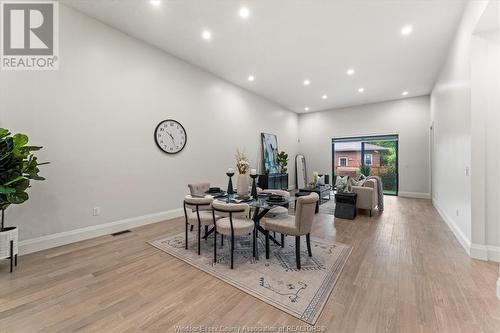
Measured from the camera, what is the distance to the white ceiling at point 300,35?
312 centimetres

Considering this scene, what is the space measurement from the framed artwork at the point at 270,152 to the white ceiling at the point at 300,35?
2167 mm

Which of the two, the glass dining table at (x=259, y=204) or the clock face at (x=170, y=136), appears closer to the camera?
the glass dining table at (x=259, y=204)

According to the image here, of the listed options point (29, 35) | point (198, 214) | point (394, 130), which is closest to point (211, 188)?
point (198, 214)

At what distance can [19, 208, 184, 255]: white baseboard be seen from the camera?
2.89 m

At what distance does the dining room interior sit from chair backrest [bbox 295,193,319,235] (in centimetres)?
3

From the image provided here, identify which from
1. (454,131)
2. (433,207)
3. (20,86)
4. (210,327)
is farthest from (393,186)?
(20,86)

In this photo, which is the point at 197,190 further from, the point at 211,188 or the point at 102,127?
the point at 102,127

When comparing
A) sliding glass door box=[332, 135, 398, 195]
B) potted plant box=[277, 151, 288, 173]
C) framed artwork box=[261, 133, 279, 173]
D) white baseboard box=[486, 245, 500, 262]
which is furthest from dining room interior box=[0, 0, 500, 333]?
potted plant box=[277, 151, 288, 173]

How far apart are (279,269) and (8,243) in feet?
10.6

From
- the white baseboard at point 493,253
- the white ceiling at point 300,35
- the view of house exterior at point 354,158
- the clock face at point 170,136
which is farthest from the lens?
the view of house exterior at point 354,158

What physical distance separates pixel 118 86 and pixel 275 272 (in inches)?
162

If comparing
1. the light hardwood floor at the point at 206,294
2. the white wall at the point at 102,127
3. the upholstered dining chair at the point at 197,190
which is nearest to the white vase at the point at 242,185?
the upholstered dining chair at the point at 197,190

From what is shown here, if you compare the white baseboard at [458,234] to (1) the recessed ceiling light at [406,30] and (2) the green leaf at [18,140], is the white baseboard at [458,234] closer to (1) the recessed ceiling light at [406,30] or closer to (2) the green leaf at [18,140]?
(1) the recessed ceiling light at [406,30]

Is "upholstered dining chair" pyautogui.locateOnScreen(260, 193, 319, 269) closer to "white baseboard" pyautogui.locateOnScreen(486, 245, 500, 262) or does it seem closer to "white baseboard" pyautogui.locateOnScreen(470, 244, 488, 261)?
"white baseboard" pyautogui.locateOnScreen(470, 244, 488, 261)
